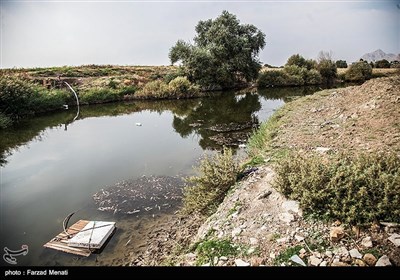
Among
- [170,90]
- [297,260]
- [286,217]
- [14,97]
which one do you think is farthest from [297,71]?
[297,260]

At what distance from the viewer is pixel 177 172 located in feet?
30.5

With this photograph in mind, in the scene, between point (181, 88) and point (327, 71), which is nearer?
point (181, 88)

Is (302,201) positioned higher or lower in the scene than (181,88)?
lower

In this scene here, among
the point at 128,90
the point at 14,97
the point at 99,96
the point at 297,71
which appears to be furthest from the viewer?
the point at 297,71

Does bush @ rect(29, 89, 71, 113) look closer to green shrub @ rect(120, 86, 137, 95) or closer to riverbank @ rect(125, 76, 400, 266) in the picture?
green shrub @ rect(120, 86, 137, 95)

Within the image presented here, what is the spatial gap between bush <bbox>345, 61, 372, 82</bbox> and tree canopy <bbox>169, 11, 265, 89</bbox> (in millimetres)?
13674

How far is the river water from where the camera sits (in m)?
6.11

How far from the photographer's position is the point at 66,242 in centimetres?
543

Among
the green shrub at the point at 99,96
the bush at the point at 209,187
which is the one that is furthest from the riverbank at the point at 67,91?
the bush at the point at 209,187

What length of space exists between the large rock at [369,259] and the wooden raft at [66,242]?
4463 mm

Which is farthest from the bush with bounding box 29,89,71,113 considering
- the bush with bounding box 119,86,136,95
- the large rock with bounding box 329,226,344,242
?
the large rock with bounding box 329,226,344,242

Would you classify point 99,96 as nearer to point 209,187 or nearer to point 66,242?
point 66,242

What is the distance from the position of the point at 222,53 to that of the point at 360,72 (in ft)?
67.5

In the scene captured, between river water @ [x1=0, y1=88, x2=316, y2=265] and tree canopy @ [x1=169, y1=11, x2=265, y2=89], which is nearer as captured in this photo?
river water @ [x1=0, y1=88, x2=316, y2=265]
